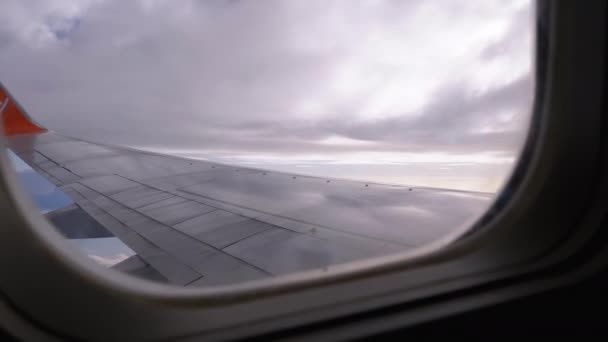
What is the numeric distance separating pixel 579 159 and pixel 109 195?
3.09m

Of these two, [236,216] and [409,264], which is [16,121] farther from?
[409,264]

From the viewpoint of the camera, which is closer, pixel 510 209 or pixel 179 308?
pixel 179 308

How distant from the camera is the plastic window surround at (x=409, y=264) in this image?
29.9 inches

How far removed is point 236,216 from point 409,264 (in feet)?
4.79

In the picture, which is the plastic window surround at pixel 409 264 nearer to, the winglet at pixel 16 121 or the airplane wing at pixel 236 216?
the airplane wing at pixel 236 216

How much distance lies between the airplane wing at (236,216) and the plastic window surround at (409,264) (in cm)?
27

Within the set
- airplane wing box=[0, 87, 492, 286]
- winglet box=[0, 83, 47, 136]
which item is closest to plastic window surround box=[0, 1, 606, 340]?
airplane wing box=[0, 87, 492, 286]

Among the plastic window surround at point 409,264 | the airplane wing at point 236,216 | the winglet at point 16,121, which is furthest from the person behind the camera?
the winglet at point 16,121

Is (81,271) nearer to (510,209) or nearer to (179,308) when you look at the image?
(179,308)

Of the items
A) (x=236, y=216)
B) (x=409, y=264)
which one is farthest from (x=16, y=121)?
(x=409, y=264)

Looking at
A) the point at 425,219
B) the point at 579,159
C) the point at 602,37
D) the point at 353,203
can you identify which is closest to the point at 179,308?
the point at 579,159

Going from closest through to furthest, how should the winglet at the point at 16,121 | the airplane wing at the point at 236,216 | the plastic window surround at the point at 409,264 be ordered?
the plastic window surround at the point at 409,264
the airplane wing at the point at 236,216
the winglet at the point at 16,121

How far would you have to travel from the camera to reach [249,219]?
2.16 meters

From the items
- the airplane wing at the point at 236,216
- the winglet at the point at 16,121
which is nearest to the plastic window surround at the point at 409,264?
the airplane wing at the point at 236,216
